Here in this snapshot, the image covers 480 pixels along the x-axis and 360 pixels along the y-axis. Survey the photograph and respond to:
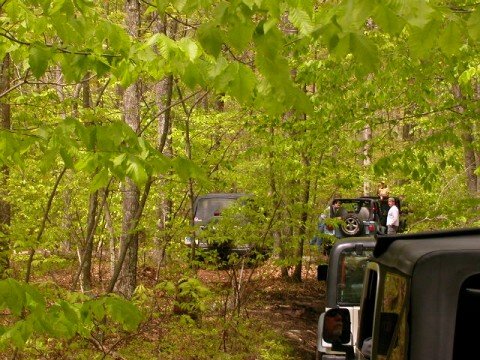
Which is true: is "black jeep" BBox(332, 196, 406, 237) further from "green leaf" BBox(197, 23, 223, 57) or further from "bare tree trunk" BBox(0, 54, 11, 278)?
"green leaf" BBox(197, 23, 223, 57)

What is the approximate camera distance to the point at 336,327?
410 cm

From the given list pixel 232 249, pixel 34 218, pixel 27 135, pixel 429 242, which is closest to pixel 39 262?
pixel 34 218

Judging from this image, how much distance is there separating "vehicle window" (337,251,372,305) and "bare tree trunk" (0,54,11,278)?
372 centimetres

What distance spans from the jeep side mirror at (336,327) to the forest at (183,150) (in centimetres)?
106

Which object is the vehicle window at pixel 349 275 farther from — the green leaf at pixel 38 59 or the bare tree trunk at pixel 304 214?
the green leaf at pixel 38 59

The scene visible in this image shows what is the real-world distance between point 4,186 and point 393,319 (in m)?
9.69

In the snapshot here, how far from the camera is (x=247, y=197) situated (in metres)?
12.3

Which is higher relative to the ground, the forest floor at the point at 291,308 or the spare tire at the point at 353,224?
the spare tire at the point at 353,224

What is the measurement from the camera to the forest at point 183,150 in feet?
12.6

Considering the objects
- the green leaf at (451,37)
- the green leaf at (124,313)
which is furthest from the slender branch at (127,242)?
Answer: the green leaf at (451,37)

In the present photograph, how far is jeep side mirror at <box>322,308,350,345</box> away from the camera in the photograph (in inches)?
161

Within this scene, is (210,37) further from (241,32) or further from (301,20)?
(301,20)

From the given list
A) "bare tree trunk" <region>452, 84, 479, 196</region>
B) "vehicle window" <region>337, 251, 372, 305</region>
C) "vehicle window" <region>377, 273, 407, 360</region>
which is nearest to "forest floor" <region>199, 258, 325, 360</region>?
"vehicle window" <region>337, 251, 372, 305</region>

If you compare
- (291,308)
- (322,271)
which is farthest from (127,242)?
(291,308)
